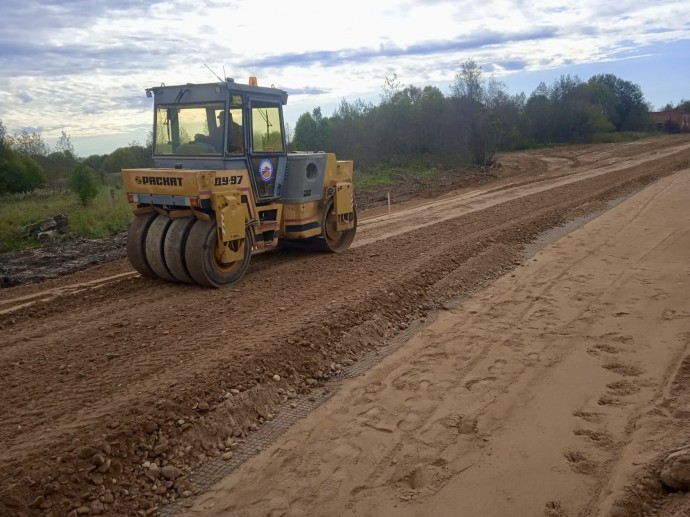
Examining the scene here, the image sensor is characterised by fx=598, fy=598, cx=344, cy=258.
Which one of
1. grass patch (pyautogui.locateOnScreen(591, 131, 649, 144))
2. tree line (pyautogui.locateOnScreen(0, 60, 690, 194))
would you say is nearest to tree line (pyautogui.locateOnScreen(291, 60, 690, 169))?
tree line (pyautogui.locateOnScreen(0, 60, 690, 194))

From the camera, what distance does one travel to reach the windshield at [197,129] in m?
8.34

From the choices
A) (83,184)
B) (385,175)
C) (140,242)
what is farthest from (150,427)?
(385,175)

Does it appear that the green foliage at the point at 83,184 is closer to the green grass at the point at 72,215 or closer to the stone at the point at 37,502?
the green grass at the point at 72,215

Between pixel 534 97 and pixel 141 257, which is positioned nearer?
pixel 141 257

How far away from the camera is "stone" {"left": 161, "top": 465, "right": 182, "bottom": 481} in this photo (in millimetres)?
4094

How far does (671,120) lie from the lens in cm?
5403

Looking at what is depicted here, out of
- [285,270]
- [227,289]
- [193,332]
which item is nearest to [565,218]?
[285,270]

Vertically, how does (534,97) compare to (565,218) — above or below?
above

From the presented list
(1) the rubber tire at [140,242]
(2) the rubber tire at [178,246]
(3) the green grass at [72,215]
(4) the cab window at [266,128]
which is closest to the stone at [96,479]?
(2) the rubber tire at [178,246]

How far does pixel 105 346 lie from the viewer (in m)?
6.02

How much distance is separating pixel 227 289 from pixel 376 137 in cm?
2872

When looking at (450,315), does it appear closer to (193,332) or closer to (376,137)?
(193,332)

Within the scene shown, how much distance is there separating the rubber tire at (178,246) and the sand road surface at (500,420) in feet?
11.2

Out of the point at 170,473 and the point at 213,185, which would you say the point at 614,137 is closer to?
the point at 213,185
